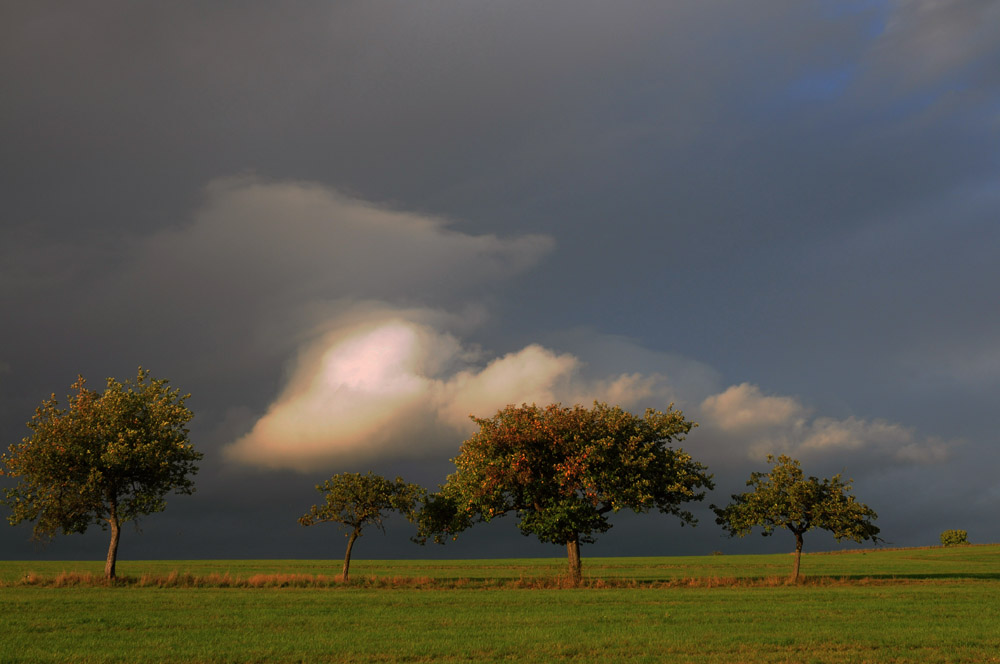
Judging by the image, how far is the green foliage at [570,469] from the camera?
52750 mm

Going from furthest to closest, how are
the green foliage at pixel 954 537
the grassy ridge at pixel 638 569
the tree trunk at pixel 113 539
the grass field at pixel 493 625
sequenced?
1. the green foliage at pixel 954 537
2. the grassy ridge at pixel 638 569
3. the tree trunk at pixel 113 539
4. the grass field at pixel 493 625

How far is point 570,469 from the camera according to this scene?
5172cm

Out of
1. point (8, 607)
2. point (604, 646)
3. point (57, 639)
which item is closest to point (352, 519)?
point (8, 607)

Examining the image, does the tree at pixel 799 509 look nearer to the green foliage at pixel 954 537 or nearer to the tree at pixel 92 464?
the tree at pixel 92 464

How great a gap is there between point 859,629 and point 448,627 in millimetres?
14726

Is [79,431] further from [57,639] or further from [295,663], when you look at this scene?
[295,663]

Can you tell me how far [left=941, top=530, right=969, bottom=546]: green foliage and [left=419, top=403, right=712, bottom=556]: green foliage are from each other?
15336 cm

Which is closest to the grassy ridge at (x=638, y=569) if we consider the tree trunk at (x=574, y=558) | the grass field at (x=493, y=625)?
the tree trunk at (x=574, y=558)

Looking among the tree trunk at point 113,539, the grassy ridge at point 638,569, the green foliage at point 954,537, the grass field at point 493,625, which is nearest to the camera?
the grass field at point 493,625

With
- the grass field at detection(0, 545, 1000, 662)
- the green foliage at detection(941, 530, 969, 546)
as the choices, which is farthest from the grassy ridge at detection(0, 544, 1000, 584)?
the green foliage at detection(941, 530, 969, 546)

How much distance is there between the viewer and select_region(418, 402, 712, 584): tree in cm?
5272

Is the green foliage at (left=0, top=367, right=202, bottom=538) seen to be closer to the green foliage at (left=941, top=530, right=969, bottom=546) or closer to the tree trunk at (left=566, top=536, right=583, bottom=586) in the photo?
the tree trunk at (left=566, top=536, right=583, bottom=586)

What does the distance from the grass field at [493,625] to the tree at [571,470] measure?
808 cm

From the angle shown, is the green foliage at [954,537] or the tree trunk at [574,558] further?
the green foliage at [954,537]
